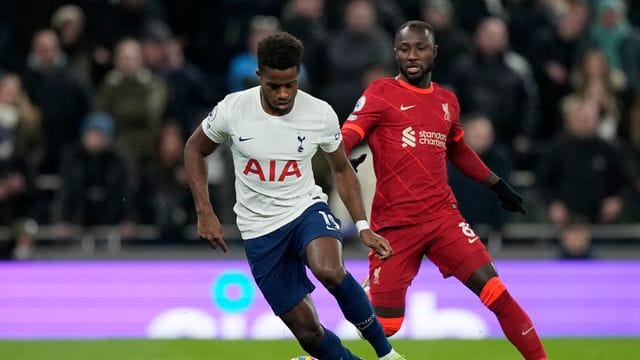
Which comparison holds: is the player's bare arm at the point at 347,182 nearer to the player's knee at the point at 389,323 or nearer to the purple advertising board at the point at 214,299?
the player's knee at the point at 389,323

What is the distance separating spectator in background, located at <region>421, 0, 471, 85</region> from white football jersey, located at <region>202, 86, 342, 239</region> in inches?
267

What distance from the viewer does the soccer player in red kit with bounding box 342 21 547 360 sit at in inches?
361

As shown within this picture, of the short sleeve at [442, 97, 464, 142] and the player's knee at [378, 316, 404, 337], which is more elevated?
the short sleeve at [442, 97, 464, 142]

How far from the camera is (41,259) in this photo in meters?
14.0

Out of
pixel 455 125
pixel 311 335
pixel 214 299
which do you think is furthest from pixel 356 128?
pixel 214 299

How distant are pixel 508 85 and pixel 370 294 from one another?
19.7 feet

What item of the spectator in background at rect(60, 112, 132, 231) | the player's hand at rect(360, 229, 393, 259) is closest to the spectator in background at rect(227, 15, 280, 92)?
the spectator in background at rect(60, 112, 132, 231)

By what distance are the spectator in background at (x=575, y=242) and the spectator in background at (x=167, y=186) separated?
375cm

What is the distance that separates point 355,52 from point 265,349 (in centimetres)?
376

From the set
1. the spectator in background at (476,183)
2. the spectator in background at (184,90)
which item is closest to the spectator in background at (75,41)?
the spectator in background at (184,90)

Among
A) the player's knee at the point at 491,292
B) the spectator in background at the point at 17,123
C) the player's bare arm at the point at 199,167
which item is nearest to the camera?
the player's bare arm at the point at 199,167

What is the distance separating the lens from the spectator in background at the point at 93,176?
14094 mm

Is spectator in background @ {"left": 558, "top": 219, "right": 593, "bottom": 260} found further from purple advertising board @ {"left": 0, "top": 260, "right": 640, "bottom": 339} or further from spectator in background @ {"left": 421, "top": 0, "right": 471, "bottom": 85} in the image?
spectator in background @ {"left": 421, "top": 0, "right": 471, "bottom": 85}

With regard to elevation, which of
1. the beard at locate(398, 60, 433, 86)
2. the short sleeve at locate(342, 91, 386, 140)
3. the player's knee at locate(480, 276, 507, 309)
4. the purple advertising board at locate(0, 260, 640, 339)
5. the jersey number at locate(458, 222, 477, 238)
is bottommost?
the purple advertising board at locate(0, 260, 640, 339)
